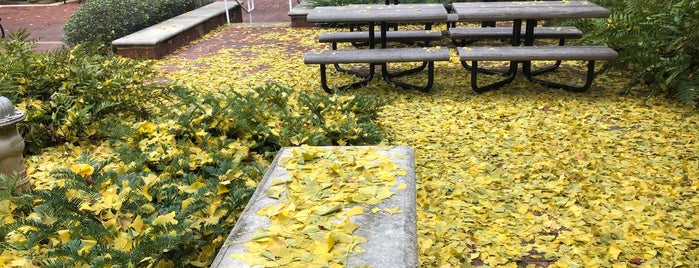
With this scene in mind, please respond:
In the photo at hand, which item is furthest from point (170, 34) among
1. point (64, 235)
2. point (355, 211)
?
point (355, 211)

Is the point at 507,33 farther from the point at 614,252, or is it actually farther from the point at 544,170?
the point at 614,252

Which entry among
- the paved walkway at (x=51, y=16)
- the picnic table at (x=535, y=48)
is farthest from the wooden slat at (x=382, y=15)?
the paved walkway at (x=51, y=16)

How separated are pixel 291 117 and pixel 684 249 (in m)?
2.51

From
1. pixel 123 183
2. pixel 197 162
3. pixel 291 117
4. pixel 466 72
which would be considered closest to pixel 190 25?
pixel 466 72

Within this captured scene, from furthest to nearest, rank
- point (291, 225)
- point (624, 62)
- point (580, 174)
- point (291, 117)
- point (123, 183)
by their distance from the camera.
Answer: point (624, 62) < point (291, 117) < point (580, 174) < point (123, 183) < point (291, 225)

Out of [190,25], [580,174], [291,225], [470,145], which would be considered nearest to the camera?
[291,225]

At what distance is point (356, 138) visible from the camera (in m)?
3.81

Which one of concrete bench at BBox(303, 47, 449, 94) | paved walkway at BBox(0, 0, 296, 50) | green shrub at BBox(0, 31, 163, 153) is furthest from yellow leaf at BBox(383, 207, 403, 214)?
paved walkway at BBox(0, 0, 296, 50)

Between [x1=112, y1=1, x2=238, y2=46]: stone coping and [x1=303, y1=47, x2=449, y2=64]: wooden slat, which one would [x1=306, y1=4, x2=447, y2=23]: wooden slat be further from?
[x1=112, y1=1, x2=238, y2=46]: stone coping

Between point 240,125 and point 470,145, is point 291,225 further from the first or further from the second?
point 470,145

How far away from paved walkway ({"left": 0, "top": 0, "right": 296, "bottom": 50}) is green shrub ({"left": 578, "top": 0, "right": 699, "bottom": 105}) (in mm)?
7070

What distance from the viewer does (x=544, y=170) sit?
3.79 meters

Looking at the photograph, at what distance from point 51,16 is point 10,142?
1222 centimetres

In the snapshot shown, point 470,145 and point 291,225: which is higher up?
point 291,225
